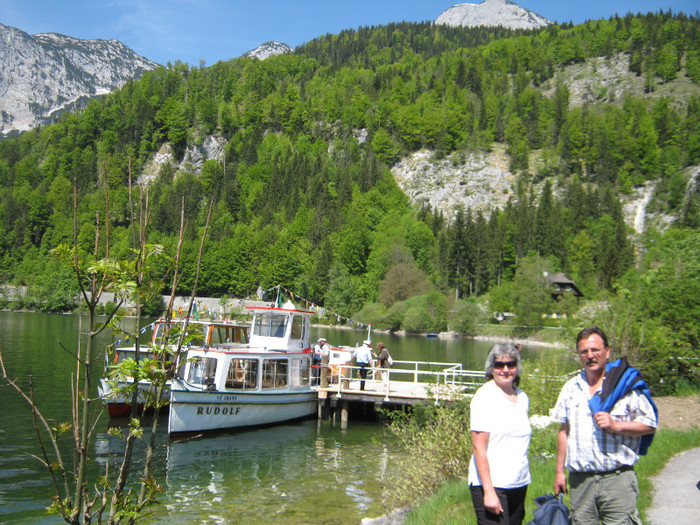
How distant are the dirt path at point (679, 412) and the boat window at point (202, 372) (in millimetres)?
13171

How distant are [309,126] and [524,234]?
3499 inches

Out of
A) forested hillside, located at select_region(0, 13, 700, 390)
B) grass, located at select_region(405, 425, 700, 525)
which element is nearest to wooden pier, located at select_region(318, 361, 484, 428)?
grass, located at select_region(405, 425, 700, 525)

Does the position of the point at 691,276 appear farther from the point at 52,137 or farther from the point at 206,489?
the point at 52,137

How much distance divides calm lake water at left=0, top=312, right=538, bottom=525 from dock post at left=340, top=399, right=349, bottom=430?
221 mm

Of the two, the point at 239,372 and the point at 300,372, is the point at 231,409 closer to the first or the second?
the point at 239,372

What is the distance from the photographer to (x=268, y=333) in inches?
875

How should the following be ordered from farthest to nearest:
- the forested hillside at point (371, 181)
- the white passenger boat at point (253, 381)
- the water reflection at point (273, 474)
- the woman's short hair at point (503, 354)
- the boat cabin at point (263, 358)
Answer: the forested hillside at point (371, 181)
the boat cabin at point (263, 358)
the white passenger boat at point (253, 381)
the water reflection at point (273, 474)
the woman's short hair at point (503, 354)

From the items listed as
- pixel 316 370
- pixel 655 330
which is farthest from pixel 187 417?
pixel 655 330

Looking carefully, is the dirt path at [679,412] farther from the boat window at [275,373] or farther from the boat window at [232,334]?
the boat window at [232,334]

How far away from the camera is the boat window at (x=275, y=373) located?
67.7ft

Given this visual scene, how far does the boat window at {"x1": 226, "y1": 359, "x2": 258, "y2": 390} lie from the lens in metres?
19.7

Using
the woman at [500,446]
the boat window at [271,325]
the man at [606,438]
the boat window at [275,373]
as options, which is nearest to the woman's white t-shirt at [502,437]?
the woman at [500,446]

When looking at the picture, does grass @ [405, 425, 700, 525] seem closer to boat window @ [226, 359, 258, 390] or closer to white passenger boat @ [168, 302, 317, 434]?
white passenger boat @ [168, 302, 317, 434]

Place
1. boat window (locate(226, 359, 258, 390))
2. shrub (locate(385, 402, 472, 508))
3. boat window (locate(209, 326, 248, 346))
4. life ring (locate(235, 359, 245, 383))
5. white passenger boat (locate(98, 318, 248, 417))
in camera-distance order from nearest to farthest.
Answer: white passenger boat (locate(98, 318, 248, 417)) < shrub (locate(385, 402, 472, 508)) < boat window (locate(226, 359, 258, 390)) < life ring (locate(235, 359, 245, 383)) < boat window (locate(209, 326, 248, 346))
